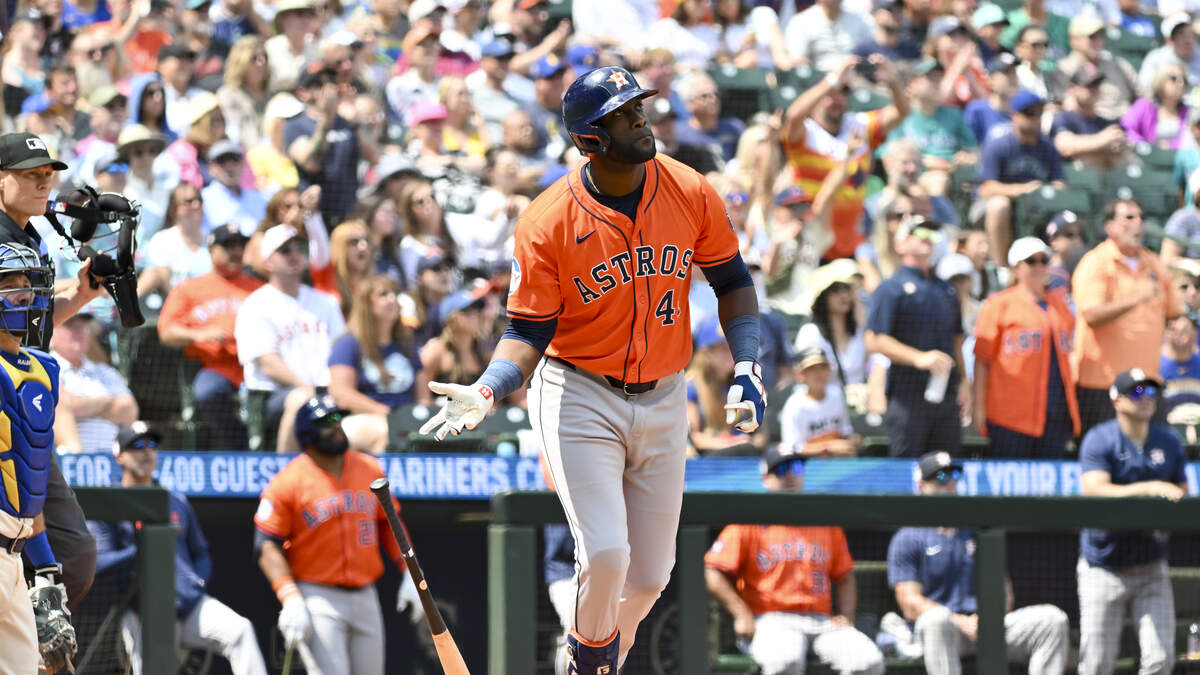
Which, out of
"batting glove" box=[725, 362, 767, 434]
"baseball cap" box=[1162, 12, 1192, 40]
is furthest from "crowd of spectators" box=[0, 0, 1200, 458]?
"batting glove" box=[725, 362, 767, 434]

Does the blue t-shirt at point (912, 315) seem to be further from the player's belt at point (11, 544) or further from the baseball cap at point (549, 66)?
the player's belt at point (11, 544)

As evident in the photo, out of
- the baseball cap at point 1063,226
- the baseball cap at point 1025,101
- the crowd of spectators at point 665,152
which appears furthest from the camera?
the baseball cap at point 1025,101

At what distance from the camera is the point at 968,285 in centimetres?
1064

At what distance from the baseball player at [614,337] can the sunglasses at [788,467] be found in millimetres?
2711

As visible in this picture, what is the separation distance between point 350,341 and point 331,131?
207 cm

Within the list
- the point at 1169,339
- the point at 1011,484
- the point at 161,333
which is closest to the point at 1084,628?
the point at 1011,484

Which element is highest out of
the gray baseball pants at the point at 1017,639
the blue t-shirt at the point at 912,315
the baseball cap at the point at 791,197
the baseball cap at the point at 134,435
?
the baseball cap at the point at 791,197

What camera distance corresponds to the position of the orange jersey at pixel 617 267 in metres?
5.06

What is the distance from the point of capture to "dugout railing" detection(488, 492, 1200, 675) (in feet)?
21.1

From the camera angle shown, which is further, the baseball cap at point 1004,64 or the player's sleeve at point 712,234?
the baseball cap at point 1004,64

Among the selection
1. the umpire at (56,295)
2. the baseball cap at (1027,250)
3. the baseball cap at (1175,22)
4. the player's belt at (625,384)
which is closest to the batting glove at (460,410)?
the player's belt at (625,384)

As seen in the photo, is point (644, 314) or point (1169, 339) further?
point (1169, 339)

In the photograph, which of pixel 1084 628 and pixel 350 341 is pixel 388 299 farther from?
pixel 1084 628

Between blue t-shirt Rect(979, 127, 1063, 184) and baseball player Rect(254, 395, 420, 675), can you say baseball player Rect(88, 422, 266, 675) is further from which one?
blue t-shirt Rect(979, 127, 1063, 184)
